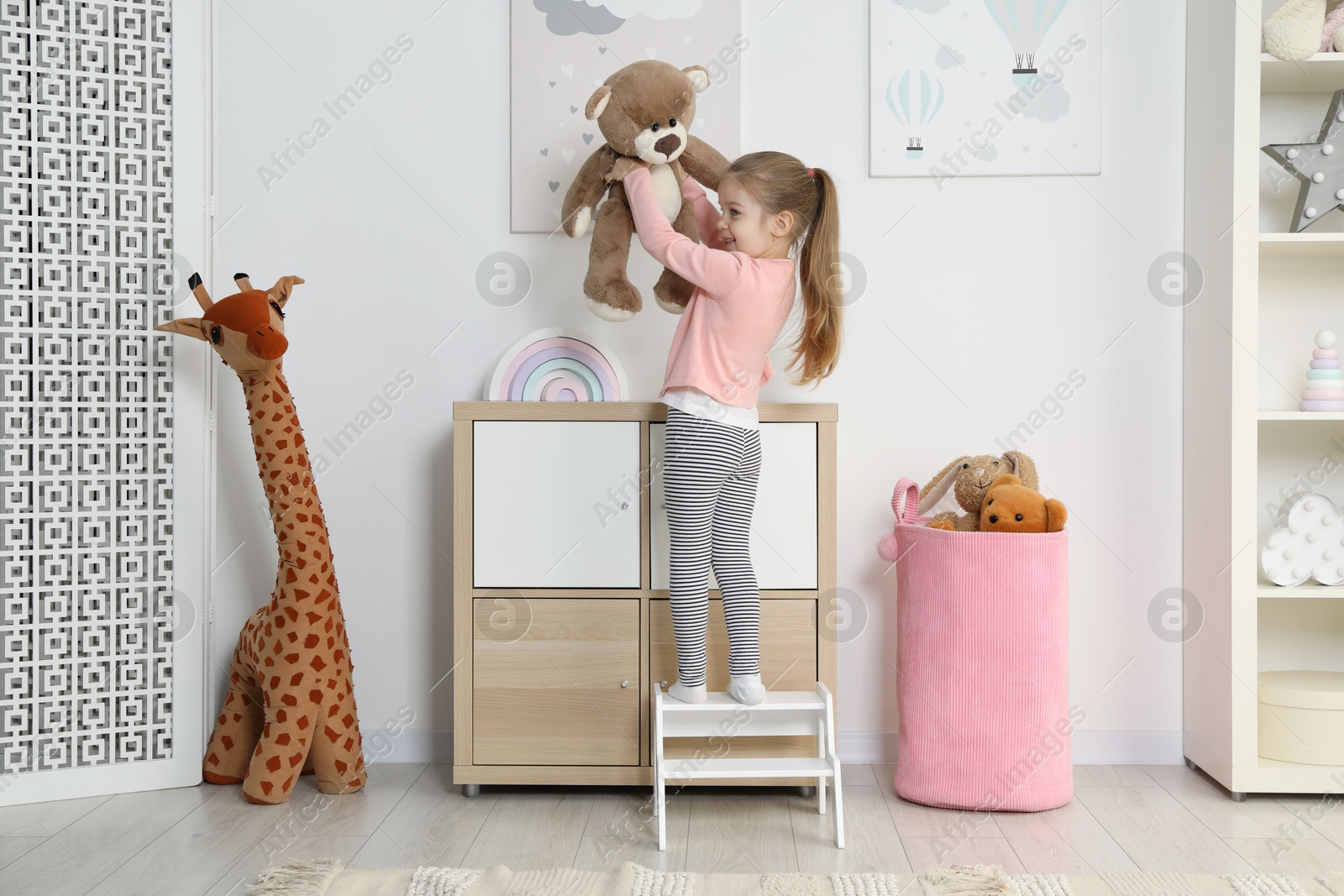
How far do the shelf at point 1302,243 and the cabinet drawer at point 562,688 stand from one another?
4.86 feet

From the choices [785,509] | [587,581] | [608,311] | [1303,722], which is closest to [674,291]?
[608,311]

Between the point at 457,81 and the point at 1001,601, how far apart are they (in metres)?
1.63

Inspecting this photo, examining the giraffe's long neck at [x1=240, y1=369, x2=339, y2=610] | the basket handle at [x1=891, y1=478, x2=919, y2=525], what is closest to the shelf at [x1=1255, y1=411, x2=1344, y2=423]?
the basket handle at [x1=891, y1=478, x2=919, y2=525]

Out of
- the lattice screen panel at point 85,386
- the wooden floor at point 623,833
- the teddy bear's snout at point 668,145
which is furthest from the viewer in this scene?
the lattice screen panel at point 85,386

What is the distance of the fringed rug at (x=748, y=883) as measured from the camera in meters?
1.53

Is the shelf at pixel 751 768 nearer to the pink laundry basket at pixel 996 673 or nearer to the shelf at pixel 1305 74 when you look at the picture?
the pink laundry basket at pixel 996 673

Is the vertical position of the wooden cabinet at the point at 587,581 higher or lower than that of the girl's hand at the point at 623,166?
lower

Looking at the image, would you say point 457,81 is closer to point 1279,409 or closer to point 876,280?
point 876,280

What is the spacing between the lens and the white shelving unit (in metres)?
1.98

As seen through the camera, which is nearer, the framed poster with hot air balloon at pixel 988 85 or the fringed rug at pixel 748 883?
the fringed rug at pixel 748 883

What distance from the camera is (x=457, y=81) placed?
225cm

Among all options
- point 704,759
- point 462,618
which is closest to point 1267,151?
point 704,759

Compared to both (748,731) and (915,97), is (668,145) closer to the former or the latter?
(915,97)

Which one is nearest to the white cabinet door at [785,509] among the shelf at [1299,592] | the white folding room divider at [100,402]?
the shelf at [1299,592]
